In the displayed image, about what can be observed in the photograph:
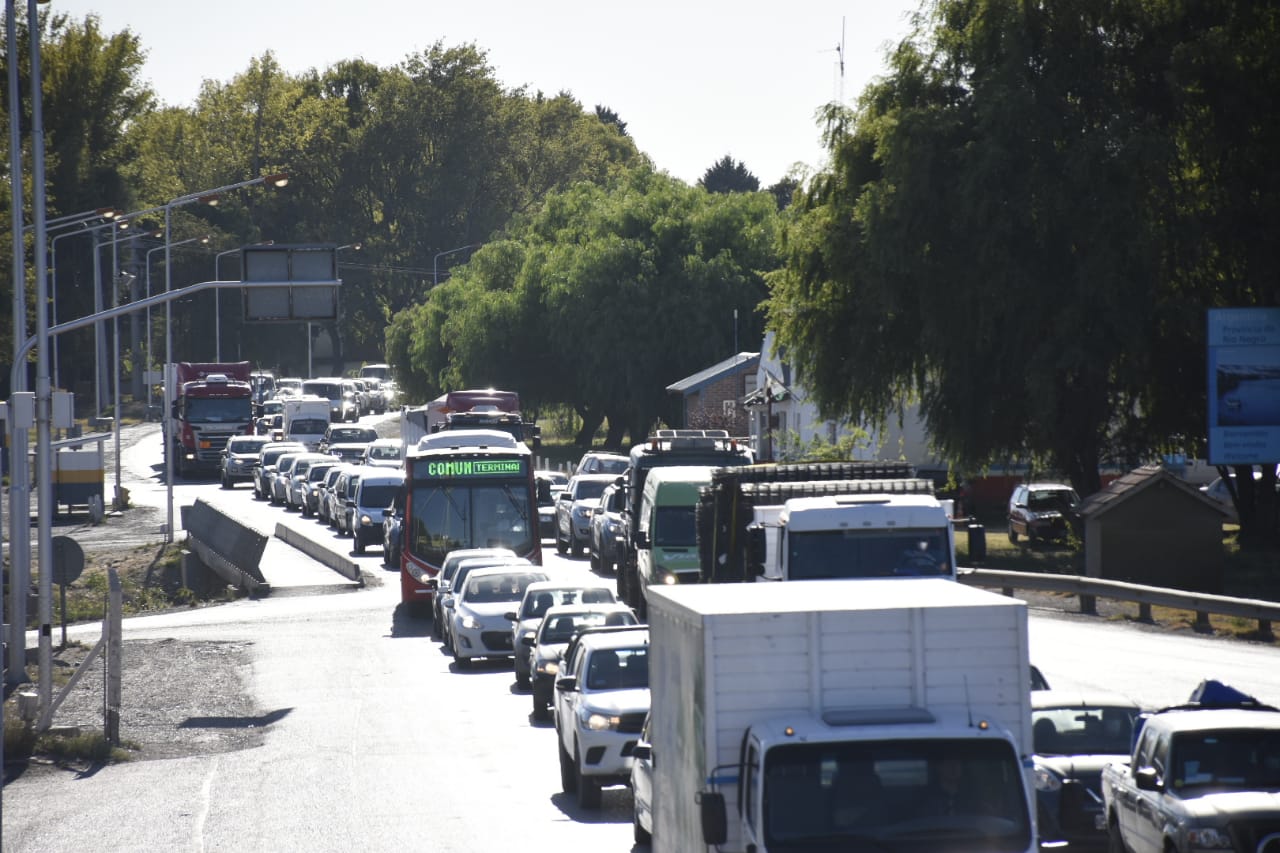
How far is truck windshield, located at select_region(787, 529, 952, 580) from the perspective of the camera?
18859 millimetres

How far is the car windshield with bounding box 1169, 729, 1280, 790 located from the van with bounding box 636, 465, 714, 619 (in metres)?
16.7

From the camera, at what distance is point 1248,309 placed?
34469 mm

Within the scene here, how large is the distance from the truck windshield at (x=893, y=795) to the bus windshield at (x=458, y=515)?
82.8 ft

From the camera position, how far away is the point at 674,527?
2919 cm

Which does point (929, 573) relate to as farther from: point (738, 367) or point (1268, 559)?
point (738, 367)

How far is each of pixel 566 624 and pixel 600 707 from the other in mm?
6434

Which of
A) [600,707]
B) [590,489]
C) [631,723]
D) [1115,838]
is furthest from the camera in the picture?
[590,489]

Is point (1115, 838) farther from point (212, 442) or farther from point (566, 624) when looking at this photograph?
point (212, 442)

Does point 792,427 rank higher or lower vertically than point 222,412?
lower

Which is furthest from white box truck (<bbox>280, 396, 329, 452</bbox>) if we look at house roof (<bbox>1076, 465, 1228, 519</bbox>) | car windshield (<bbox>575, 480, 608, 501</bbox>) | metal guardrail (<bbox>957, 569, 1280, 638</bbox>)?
house roof (<bbox>1076, 465, 1228, 519</bbox>)

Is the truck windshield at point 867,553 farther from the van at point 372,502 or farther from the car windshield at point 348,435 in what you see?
the car windshield at point 348,435

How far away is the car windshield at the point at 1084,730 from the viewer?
543 inches

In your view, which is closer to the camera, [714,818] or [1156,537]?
[714,818]

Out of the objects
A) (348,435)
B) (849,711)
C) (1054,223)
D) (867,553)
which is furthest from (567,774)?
(348,435)
